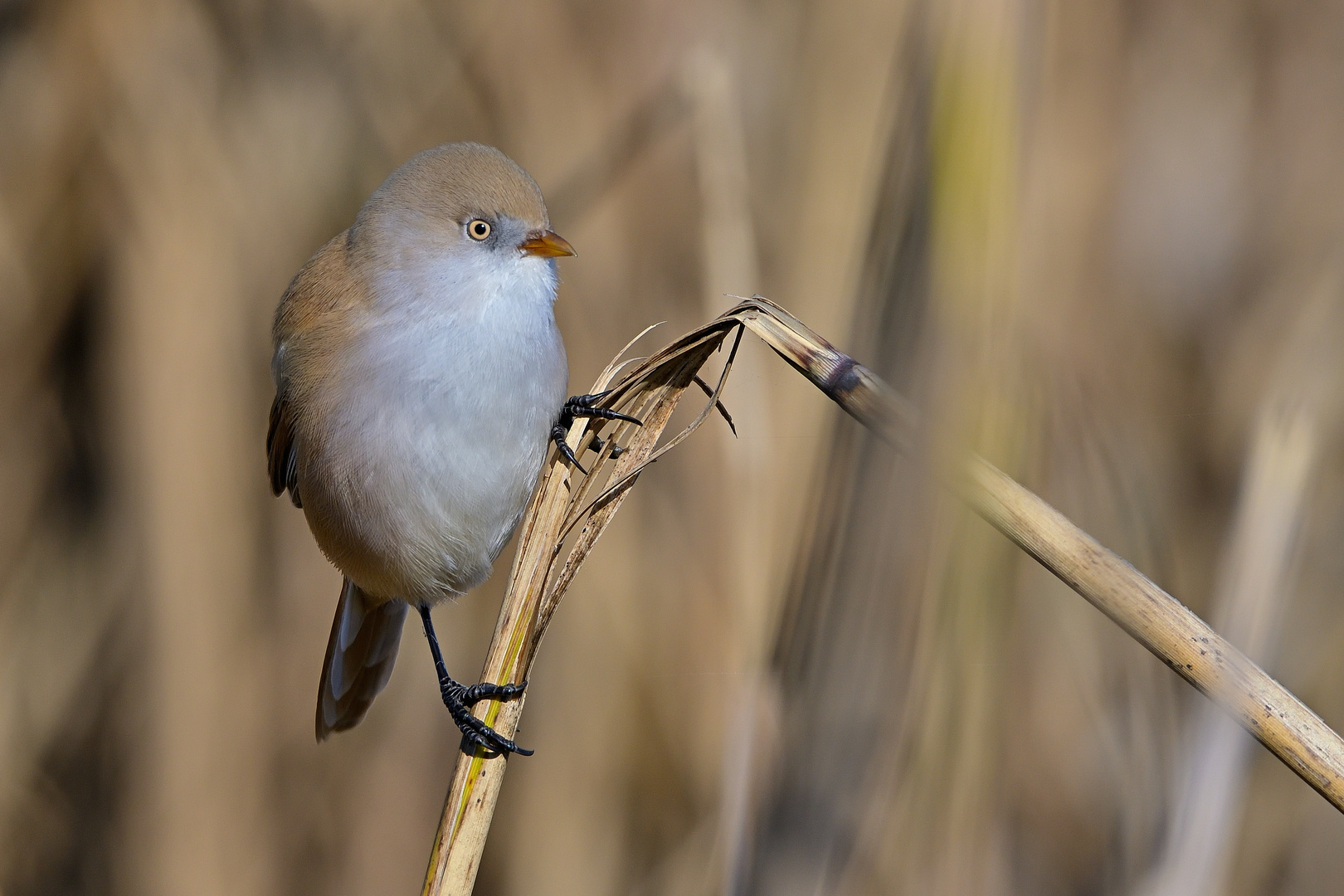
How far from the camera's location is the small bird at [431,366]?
164 centimetres

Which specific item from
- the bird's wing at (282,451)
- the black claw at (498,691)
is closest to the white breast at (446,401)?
the bird's wing at (282,451)

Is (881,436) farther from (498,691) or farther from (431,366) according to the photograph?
(431,366)

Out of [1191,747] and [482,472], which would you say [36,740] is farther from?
[1191,747]

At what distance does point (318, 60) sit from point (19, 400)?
966 millimetres

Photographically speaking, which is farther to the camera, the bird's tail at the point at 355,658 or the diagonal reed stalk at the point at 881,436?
the bird's tail at the point at 355,658

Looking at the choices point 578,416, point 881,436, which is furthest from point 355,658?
point 881,436

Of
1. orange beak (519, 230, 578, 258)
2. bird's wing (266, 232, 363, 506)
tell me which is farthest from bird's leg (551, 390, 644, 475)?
bird's wing (266, 232, 363, 506)

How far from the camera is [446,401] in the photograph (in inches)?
64.7

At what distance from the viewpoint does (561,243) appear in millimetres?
1685

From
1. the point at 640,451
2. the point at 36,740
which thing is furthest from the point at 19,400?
the point at 640,451

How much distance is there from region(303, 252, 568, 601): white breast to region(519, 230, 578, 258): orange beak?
2cm

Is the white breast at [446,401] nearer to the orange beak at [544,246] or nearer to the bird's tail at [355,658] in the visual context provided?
the orange beak at [544,246]

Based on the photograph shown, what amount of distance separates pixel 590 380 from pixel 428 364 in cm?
73

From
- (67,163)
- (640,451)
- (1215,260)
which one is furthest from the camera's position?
(1215,260)
